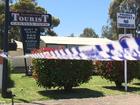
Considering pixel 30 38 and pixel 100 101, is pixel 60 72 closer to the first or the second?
pixel 100 101

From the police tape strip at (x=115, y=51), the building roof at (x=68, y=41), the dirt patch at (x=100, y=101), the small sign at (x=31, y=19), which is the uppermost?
the police tape strip at (x=115, y=51)

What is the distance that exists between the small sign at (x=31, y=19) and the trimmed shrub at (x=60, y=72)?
6.43 meters

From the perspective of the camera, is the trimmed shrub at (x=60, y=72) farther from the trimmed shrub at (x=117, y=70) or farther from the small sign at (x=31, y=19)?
the small sign at (x=31, y=19)

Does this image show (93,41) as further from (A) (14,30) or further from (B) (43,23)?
(B) (43,23)

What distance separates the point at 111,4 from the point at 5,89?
42.3 m

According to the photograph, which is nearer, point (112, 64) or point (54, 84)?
point (54, 84)

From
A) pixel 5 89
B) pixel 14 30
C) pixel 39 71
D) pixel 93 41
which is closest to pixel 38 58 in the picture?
pixel 39 71

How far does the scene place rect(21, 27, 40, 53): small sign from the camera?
25.5 metres

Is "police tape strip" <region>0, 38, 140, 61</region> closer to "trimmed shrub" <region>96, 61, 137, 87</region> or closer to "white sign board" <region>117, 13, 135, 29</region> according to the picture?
"white sign board" <region>117, 13, 135, 29</region>

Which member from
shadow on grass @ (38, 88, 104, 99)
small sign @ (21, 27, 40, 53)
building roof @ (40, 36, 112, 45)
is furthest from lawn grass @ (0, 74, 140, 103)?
building roof @ (40, 36, 112, 45)

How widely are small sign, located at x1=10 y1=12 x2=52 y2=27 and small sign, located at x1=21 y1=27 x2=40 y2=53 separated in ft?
5.88

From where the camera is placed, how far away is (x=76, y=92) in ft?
56.1

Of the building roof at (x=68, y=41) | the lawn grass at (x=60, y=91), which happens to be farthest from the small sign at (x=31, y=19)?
the building roof at (x=68, y=41)

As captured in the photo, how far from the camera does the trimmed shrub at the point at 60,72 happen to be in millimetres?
16516
